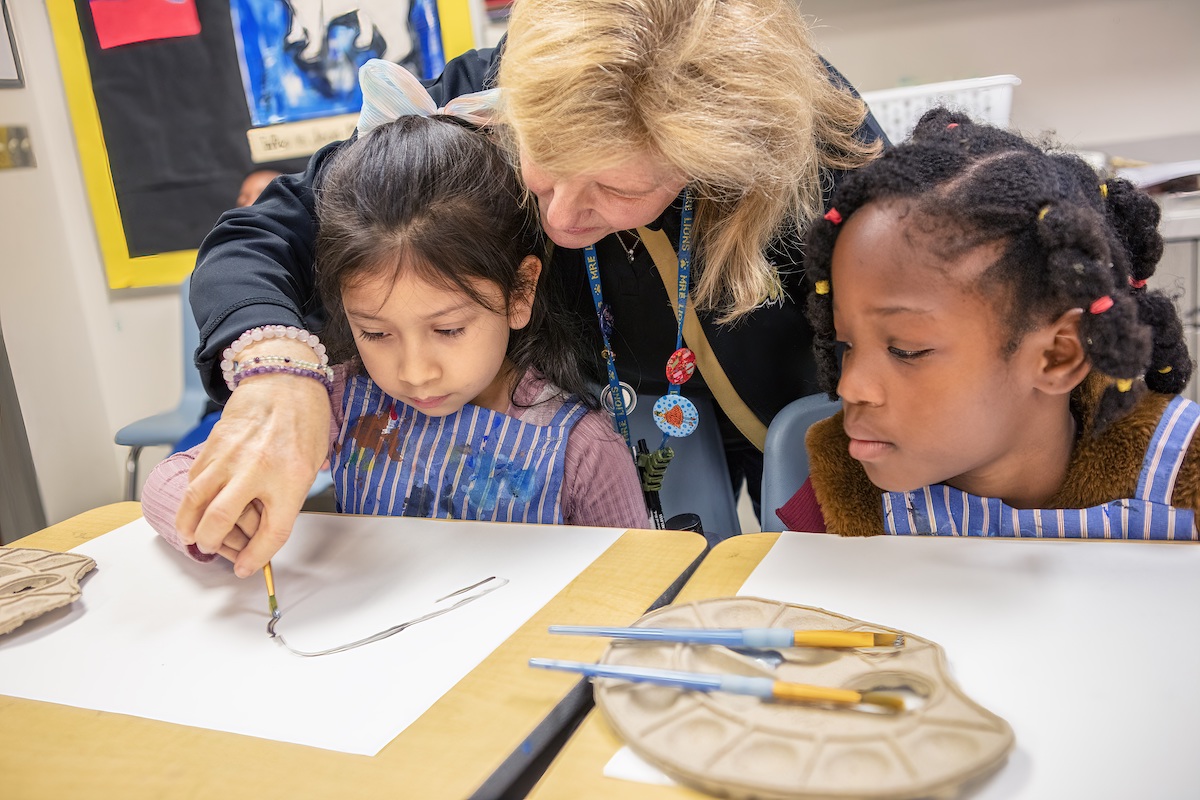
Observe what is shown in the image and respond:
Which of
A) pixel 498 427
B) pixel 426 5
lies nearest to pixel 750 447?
pixel 498 427

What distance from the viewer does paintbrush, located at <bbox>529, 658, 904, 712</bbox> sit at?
51cm

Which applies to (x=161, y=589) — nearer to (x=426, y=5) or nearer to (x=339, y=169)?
(x=339, y=169)

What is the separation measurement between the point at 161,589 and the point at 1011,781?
71 cm

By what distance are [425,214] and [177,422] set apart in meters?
1.60

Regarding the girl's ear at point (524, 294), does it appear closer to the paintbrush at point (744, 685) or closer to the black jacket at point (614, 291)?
the black jacket at point (614, 291)

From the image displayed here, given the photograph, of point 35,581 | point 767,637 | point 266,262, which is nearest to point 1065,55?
point 266,262

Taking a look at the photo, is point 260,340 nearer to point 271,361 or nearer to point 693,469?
point 271,361

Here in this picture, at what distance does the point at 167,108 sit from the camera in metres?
2.49

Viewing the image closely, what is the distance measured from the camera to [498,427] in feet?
3.59

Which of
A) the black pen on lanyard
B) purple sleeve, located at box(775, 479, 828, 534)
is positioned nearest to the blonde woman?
the black pen on lanyard

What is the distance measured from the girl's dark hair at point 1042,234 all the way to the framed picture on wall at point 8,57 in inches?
99.1

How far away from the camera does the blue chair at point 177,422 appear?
222 centimetres

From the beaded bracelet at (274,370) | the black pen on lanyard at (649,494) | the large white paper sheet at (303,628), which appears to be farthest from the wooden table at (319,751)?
the black pen on lanyard at (649,494)

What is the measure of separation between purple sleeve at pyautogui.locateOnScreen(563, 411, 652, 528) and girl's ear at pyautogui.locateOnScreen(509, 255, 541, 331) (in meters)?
0.15
